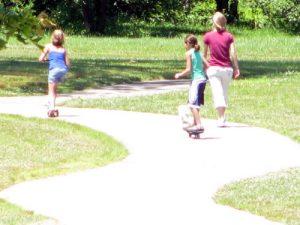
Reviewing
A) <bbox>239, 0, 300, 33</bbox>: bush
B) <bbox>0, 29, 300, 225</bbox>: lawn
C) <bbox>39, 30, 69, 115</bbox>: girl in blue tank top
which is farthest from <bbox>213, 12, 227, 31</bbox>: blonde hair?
<bbox>239, 0, 300, 33</bbox>: bush

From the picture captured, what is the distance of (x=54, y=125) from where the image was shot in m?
14.5

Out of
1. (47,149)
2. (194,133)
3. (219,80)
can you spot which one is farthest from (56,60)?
(47,149)

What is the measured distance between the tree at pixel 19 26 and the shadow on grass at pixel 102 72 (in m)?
16.1

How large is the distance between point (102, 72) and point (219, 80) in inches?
392

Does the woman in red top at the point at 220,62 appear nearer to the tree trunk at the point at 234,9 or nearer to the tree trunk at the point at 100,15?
the tree trunk at the point at 100,15

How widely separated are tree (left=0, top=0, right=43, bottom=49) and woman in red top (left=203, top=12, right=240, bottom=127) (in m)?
10.2

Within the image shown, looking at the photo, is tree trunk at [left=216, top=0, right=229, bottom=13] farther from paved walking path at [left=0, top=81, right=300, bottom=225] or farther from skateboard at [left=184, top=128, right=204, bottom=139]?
skateboard at [left=184, top=128, right=204, bottom=139]

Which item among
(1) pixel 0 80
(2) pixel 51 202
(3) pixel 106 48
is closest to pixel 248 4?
(3) pixel 106 48

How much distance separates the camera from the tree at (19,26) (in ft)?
13.9

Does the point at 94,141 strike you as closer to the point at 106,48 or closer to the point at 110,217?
the point at 110,217

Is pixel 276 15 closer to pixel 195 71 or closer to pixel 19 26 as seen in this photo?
pixel 195 71

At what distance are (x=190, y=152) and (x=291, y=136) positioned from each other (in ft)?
7.29

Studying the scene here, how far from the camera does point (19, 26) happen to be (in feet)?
14.1

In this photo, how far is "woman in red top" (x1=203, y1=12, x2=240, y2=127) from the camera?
47.5ft
